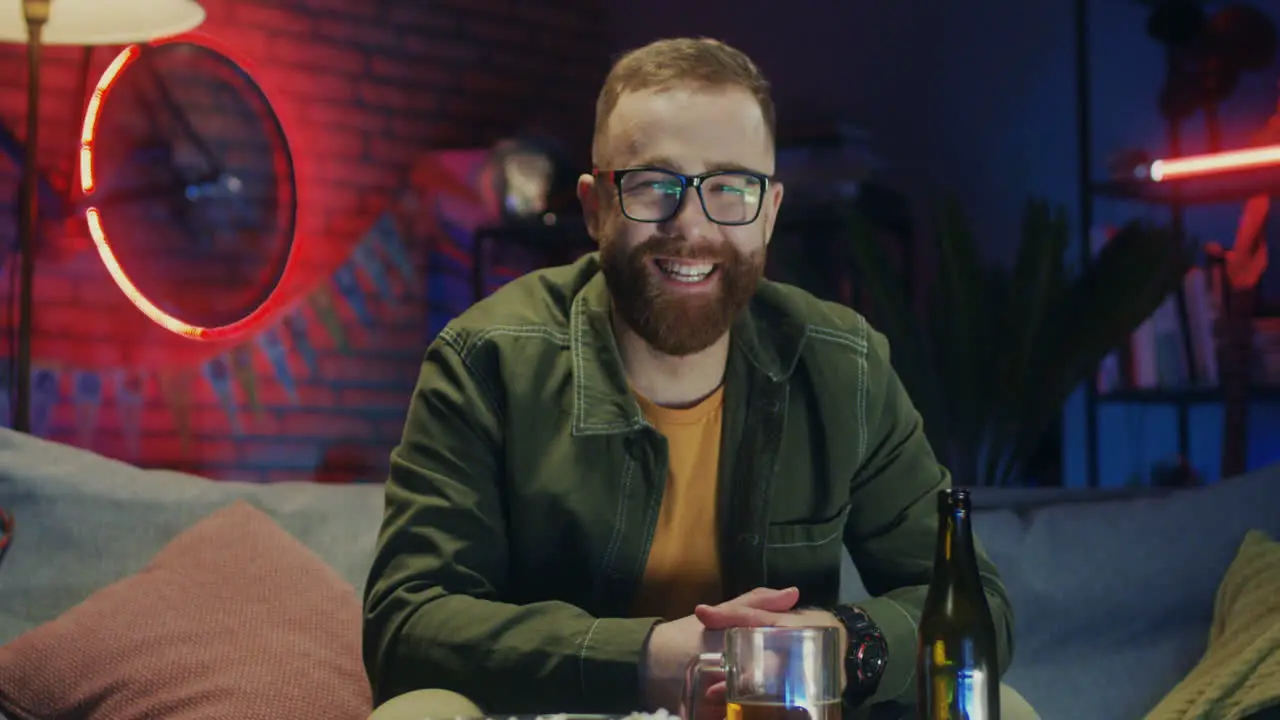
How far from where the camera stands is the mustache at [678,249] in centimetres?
176

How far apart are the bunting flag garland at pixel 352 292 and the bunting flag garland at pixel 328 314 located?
44 millimetres

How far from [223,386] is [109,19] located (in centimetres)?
127

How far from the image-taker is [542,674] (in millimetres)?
1529

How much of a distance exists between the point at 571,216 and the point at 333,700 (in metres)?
2.34

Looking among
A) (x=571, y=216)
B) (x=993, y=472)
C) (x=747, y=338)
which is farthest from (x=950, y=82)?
(x=747, y=338)

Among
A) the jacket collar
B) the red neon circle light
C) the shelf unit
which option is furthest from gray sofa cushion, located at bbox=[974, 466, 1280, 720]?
the red neon circle light

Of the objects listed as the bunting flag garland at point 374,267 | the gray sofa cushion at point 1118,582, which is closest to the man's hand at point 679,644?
the gray sofa cushion at point 1118,582

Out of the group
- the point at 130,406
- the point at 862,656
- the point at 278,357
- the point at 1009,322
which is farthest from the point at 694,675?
the point at 278,357

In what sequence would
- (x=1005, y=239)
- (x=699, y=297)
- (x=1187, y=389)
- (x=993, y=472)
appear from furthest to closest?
(x=1005, y=239) → (x=1187, y=389) → (x=993, y=472) → (x=699, y=297)

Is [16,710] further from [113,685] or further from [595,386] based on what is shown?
[595,386]

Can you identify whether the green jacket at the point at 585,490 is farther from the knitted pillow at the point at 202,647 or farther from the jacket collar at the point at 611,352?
the knitted pillow at the point at 202,647

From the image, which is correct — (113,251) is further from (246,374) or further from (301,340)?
(301,340)

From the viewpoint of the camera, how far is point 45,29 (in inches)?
116

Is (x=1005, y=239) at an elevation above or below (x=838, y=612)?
above
